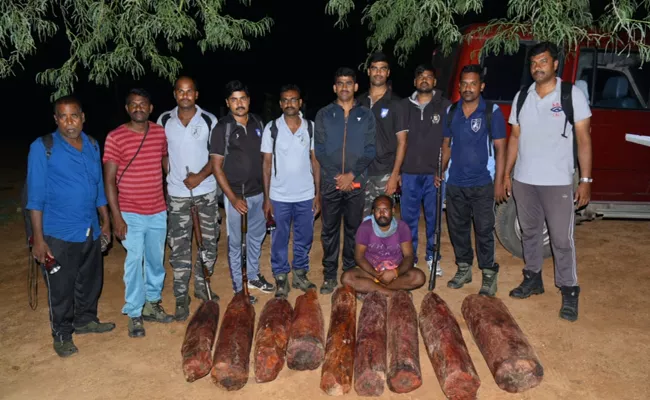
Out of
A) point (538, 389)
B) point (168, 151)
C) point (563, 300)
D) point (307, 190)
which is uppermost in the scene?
point (168, 151)

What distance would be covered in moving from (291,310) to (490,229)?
2.10 m

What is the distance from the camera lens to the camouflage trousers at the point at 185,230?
4.73 metres

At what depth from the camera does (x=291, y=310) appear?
178 inches

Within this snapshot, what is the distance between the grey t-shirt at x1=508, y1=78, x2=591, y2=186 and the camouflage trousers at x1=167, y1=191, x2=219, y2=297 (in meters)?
2.88

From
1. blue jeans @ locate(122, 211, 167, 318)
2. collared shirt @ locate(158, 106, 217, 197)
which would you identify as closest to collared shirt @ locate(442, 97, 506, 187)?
collared shirt @ locate(158, 106, 217, 197)

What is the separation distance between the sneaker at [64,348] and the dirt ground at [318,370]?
0.05 m

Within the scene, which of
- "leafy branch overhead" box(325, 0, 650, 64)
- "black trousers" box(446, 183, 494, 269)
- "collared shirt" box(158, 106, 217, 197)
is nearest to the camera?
"collared shirt" box(158, 106, 217, 197)

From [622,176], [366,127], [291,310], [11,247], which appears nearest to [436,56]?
[366,127]

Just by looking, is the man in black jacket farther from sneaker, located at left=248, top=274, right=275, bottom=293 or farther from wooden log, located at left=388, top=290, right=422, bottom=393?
wooden log, located at left=388, top=290, right=422, bottom=393

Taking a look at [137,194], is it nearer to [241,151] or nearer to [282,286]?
→ [241,151]

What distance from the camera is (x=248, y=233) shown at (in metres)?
5.10

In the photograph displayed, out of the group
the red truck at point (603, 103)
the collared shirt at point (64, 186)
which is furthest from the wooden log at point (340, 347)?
A: the red truck at point (603, 103)

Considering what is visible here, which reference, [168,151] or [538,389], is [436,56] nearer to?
[168,151]

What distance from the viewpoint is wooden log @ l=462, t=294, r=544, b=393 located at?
3.63 meters
